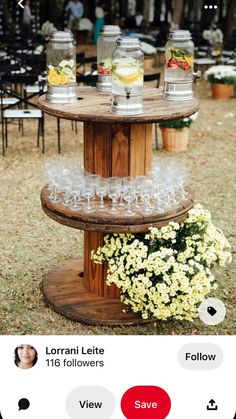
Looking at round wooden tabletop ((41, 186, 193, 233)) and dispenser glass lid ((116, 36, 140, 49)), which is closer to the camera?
dispenser glass lid ((116, 36, 140, 49))

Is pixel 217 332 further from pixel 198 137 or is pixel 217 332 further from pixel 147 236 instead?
pixel 198 137

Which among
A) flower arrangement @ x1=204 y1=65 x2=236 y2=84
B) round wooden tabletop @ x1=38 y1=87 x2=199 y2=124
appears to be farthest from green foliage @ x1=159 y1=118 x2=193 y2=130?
round wooden tabletop @ x1=38 y1=87 x2=199 y2=124

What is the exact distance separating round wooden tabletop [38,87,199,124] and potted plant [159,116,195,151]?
380 centimetres

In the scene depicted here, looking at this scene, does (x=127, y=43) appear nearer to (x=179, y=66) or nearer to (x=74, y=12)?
(x=179, y=66)

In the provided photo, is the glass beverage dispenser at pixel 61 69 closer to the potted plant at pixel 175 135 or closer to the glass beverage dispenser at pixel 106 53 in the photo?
the glass beverage dispenser at pixel 106 53

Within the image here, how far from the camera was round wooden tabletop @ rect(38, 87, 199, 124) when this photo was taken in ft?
11.4

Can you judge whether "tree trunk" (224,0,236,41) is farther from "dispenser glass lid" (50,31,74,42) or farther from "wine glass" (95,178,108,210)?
"wine glass" (95,178,108,210)

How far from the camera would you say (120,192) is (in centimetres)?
381

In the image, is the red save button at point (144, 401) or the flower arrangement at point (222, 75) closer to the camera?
the red save button at point (144, 401)

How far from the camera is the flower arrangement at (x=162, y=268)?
3705 millimetres

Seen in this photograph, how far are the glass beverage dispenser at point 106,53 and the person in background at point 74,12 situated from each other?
1564cm

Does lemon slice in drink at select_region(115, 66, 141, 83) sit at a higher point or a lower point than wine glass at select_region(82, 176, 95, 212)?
higher

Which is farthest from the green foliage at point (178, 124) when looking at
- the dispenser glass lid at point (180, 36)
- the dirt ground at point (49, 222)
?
the dispenser glass lid at point (180, 36)

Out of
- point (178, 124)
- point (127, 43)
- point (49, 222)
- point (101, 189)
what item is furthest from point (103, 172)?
point (178, 124)
